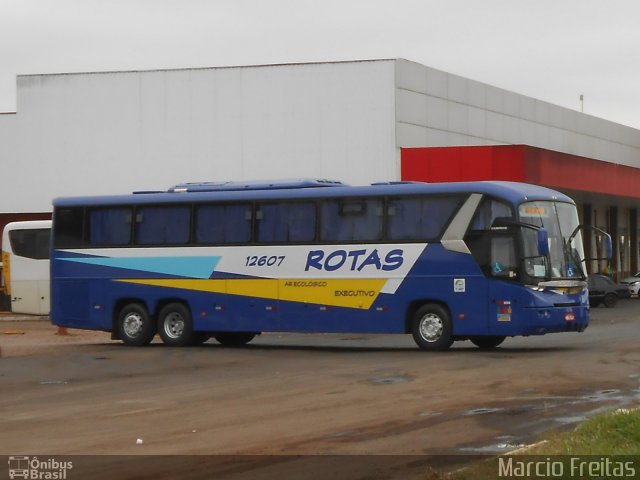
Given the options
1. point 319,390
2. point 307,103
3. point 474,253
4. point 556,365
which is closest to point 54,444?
point 319,390

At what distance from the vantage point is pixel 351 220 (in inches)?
1108

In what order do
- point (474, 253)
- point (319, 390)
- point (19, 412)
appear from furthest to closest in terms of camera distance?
1. point (474, 253)
2. point (319, 390)
3. point (19, 412)

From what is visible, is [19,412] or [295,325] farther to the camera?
[295,325]

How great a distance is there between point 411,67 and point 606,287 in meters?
11.6

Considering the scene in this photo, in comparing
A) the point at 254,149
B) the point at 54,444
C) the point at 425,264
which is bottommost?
the point at 54,444

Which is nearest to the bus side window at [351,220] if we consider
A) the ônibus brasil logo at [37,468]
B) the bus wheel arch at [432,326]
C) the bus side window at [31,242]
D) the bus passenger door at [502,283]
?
the bus wheel arch at [432,326]

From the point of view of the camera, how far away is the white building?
54094mm

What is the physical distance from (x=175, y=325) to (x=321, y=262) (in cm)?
397

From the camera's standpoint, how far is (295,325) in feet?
94.2

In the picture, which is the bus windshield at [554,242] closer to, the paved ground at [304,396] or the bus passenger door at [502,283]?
the bus passenger door at [502,283]

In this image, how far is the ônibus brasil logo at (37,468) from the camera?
435 inches

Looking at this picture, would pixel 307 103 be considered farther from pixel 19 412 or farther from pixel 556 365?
pixel 19 412

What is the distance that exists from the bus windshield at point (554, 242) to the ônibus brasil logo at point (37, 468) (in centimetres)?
1581

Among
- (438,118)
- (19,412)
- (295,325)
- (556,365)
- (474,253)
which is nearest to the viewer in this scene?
(19,412)
